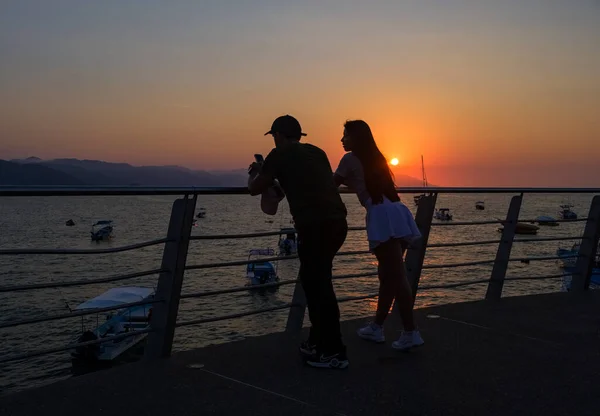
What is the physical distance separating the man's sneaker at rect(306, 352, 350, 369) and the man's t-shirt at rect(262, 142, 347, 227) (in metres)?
0.86

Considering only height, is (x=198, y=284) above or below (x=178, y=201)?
below

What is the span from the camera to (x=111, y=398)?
322 cm

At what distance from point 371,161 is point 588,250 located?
4044 millimetres

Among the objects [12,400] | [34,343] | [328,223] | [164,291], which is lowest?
[34,343]

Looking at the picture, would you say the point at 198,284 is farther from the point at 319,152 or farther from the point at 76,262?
the point at 319,152

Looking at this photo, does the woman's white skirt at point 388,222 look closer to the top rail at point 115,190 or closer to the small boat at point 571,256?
the top rail at point 115,190

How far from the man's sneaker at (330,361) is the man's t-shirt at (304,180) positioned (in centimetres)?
86

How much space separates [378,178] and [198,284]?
41.0 meters

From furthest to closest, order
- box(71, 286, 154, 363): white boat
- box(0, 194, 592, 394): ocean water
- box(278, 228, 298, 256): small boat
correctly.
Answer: box(71, 286, 154, 363): white boat < box(0, 194, 592, 394): ocean water < box(278, 228, 298, 256): small boat

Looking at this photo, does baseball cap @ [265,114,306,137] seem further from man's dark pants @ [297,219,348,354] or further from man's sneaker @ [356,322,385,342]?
man's sneaker @ [356,322,385,342]

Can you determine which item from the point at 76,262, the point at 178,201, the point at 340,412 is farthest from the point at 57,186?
the point at 76,262

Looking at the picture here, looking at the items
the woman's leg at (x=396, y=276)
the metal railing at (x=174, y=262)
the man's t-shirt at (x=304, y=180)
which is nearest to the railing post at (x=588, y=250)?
the metal railing at (x=174, y=262)

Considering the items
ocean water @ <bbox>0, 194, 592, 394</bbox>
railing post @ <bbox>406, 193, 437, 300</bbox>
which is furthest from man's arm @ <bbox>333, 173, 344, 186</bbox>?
ocean water @ <bbox>0, 194, 592, 394</bbox>

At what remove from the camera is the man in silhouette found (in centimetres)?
367
